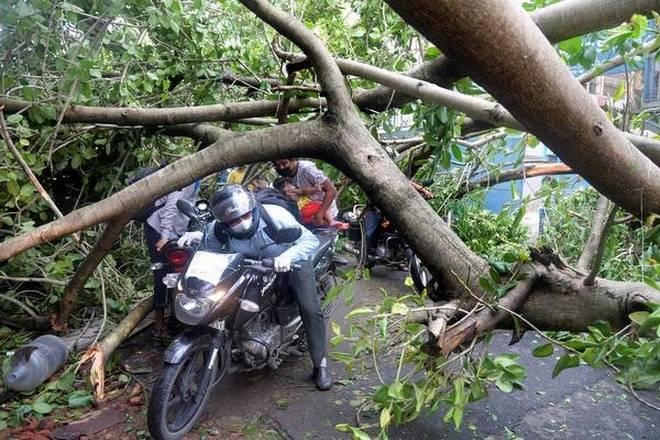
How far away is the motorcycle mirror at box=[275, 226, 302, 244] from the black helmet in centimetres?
20

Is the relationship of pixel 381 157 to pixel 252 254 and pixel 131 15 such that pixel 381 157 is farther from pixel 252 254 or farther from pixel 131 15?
pixel 131 15

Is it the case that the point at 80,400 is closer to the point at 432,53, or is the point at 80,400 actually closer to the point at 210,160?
the point at 210,160

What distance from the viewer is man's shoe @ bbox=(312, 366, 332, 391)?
3471 millimetres

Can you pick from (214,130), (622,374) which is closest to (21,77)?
(214,130)

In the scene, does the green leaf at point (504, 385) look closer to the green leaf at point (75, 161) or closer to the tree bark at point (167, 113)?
the tree bark at point (167, 113)

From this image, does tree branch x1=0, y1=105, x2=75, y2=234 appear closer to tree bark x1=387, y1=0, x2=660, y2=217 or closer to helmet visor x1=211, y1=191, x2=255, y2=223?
helmet visor x1=211, y1=191, x2=255, y2=223

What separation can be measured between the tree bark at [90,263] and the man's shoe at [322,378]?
176 cm

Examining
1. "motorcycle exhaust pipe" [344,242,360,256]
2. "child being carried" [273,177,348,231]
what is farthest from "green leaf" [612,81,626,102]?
"motorcycle exhaust pipe" [344,242,360,256]

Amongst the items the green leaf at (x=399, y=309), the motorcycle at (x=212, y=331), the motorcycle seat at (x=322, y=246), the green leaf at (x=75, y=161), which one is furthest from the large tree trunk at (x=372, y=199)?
the green leaf at (x=75, y=161)

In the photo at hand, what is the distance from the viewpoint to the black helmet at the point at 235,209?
318 cm

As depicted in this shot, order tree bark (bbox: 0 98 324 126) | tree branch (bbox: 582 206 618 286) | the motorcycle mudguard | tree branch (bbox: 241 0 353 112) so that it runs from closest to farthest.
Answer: tree branch (bbox: 582 206 618 286), tree branch (bbox: 241 0 353 112), the motorcycle mudguard, tree bark (bbox: 0 98 324 126)

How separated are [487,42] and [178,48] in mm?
4488

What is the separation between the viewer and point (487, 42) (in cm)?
74

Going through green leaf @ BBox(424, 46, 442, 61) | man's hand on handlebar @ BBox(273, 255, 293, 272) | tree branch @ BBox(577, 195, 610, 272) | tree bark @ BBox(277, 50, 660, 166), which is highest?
green leaf @ BBox(424, 46, 442, 61)
